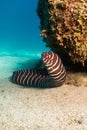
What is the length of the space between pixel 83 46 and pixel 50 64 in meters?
0.75

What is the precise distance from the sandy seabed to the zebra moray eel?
0.60 feet

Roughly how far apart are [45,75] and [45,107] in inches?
70.7

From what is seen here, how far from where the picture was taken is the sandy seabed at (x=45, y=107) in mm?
3903

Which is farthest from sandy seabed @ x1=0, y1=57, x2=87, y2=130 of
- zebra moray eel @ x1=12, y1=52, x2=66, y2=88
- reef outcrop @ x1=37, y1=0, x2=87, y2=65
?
reef outcrop @ x1=37, y1=0, x2=87, y2=65

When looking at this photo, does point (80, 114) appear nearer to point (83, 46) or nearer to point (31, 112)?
point (31, 112)

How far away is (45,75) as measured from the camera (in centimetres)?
627

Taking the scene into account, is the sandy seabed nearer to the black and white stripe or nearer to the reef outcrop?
the black and white stripe

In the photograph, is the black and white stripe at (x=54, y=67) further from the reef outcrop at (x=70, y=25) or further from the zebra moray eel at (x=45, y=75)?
the reef outcrop at (x=70, y=25)

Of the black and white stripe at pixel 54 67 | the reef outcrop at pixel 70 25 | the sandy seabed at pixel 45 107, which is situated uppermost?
the reef outcrop at pixel 70 25

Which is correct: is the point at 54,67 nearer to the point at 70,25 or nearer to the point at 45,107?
the point at 70,25

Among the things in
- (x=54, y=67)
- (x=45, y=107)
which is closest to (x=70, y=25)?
(x=54, y=67)

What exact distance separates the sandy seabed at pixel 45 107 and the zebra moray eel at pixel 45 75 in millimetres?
182

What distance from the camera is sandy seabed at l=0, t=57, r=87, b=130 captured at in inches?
154

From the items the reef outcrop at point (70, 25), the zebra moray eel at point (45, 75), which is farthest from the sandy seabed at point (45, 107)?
A: the reef outcrop at point (70, 25)
